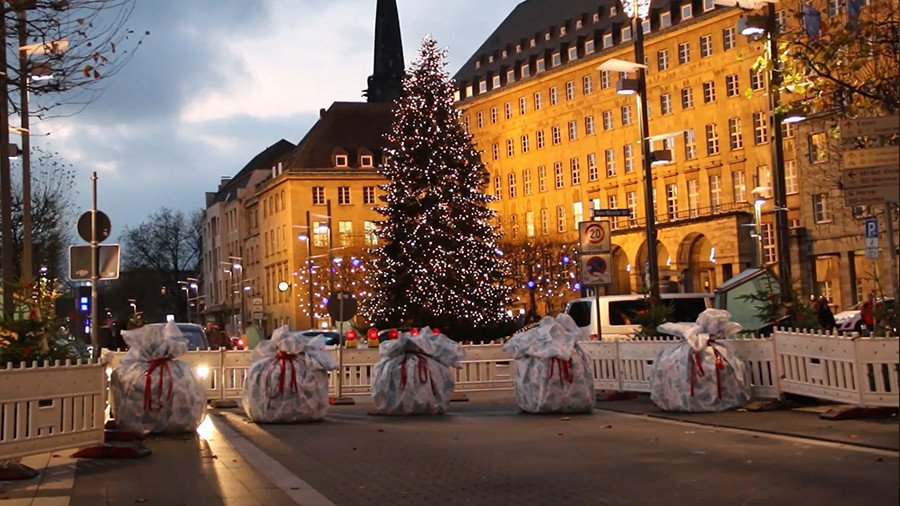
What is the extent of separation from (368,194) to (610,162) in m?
28.6

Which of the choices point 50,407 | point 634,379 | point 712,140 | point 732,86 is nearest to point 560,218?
point 712,140

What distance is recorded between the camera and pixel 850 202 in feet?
41.1

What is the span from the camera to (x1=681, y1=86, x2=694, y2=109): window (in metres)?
91.5

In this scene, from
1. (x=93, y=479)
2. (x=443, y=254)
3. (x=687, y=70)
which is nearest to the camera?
(x=93, y=479)

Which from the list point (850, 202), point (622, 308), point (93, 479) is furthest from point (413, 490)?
point (622, 308)

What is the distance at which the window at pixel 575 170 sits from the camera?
102575mm

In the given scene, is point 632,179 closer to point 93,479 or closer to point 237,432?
point 237,432

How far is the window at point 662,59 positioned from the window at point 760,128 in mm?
10738

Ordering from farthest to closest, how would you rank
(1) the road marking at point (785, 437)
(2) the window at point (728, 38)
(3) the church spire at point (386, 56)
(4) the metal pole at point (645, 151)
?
1. (3) the church spire at point (386, 56)
2. (2) the window at point (728, 38)
3. (4) the metal pole at point (645, 151)
4. (1) the road marking at point (785, 437)

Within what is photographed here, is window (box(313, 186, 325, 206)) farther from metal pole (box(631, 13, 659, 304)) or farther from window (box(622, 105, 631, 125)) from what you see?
metal pole (box(631, 13, 659, 304))

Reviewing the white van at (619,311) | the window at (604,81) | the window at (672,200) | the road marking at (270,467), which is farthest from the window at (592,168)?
the road marking at (270,467)

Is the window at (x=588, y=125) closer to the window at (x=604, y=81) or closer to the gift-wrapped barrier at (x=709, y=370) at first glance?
the window at (x=604, y=81)

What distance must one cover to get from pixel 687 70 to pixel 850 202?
81.3 metres

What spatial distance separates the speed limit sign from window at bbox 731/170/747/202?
6103 centimetres
